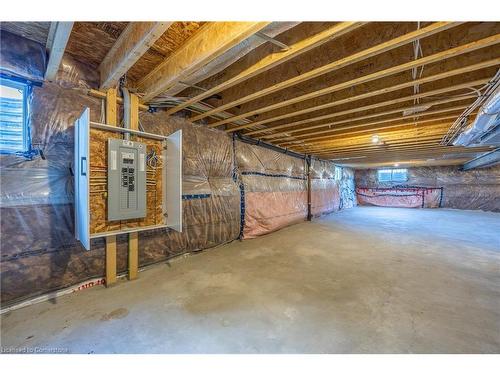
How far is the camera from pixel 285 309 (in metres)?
1.76

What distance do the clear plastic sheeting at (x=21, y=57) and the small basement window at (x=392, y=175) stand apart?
12.1 meters

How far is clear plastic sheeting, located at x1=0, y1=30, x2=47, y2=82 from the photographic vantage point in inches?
66.6

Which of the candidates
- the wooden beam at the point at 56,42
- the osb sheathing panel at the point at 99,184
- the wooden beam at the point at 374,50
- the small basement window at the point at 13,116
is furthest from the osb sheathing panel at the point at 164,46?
the small basement window at the point at 13,116

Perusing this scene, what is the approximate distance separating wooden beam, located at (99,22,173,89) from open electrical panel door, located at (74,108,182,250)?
50 centimetres

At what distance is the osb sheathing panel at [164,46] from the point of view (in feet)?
5.24

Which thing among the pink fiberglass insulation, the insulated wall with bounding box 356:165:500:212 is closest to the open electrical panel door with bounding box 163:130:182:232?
the pink fiberglass insulation

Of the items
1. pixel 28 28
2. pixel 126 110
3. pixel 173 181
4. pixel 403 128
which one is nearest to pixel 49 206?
pixel 173 181

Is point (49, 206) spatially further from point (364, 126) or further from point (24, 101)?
point (364, 126)

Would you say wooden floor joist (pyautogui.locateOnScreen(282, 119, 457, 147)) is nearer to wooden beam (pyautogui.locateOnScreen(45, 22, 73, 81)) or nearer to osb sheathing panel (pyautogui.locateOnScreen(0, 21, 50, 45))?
wooden beam (pyautogui.locateOnScreen(45, 22, 73, 81))

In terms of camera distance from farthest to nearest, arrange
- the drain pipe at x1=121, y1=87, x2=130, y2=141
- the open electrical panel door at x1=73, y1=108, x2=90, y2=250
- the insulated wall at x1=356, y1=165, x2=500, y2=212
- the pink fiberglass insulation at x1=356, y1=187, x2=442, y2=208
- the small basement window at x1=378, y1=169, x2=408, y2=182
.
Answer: the small basement window at x1=378, y1=169, x2=408, y2=182
the pink fiberglass insulation at x1=356, y1=187, x2=442, y2=208
the insulated wall at x1=356, y1=165, x2=500, y2=212
the drain pipe at x1=121, y1=87, x2=130, y2=141
the open electrical panel door at x1=73, y1=108, x2=90, y2=250

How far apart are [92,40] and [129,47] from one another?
20.5 inches

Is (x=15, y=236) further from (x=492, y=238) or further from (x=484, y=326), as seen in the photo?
(x=492, y=238)

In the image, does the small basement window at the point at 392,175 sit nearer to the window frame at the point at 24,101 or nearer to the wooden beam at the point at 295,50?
the wooden beam at the point at 295,50

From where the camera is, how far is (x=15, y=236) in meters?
1.73
